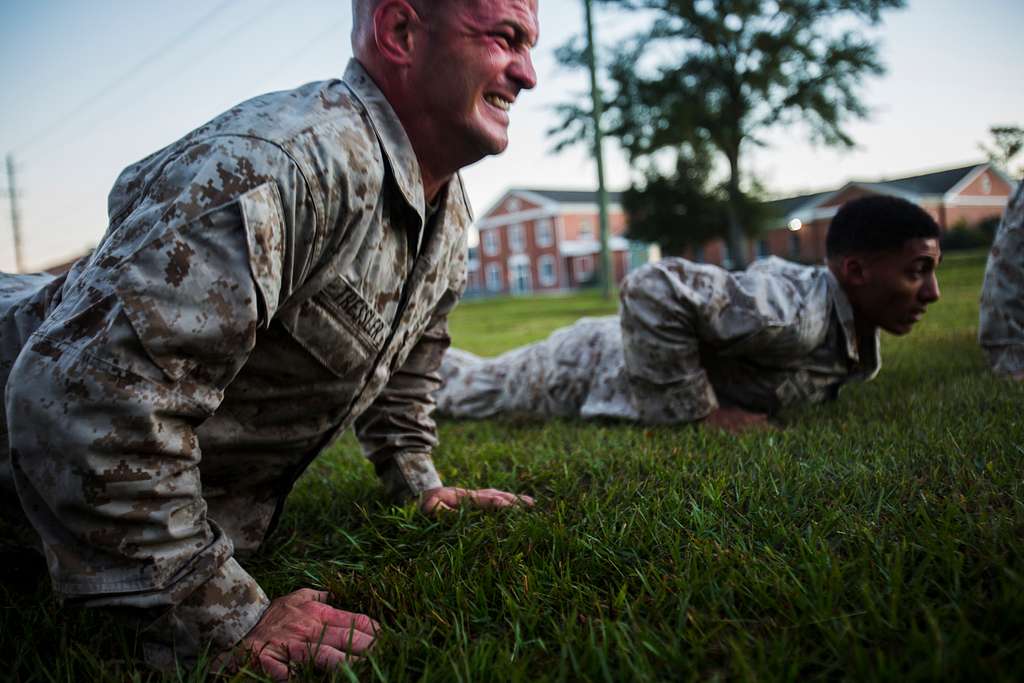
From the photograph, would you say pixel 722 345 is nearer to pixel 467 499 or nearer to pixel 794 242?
pixel 467 499

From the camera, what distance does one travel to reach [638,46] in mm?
26547

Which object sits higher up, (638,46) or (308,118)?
(638,46)

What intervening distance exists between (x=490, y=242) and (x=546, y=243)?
6.31 metres

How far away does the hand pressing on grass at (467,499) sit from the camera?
2.00 meters

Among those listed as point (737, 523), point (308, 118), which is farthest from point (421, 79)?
point (737, 523)

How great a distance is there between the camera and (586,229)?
172 feet

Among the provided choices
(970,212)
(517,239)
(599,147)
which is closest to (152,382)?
(599,147)

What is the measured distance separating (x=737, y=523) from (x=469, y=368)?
2.97 metres

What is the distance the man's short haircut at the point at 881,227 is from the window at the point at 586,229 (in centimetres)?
4913

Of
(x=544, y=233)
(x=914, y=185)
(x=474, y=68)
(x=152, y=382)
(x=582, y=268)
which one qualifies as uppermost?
(x=474, y=68)

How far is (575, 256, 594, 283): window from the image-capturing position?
2004 inches

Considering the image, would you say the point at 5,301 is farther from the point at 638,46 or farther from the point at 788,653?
the point at 638,46

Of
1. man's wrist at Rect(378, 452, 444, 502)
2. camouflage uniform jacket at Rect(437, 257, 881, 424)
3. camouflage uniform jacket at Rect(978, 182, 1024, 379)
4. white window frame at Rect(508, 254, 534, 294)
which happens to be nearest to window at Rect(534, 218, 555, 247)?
white window frame at Rect(508, 254, 534, 294)

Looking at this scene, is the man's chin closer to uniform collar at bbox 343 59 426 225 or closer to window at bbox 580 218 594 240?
uniform collar at bbox 343 59 426 225
